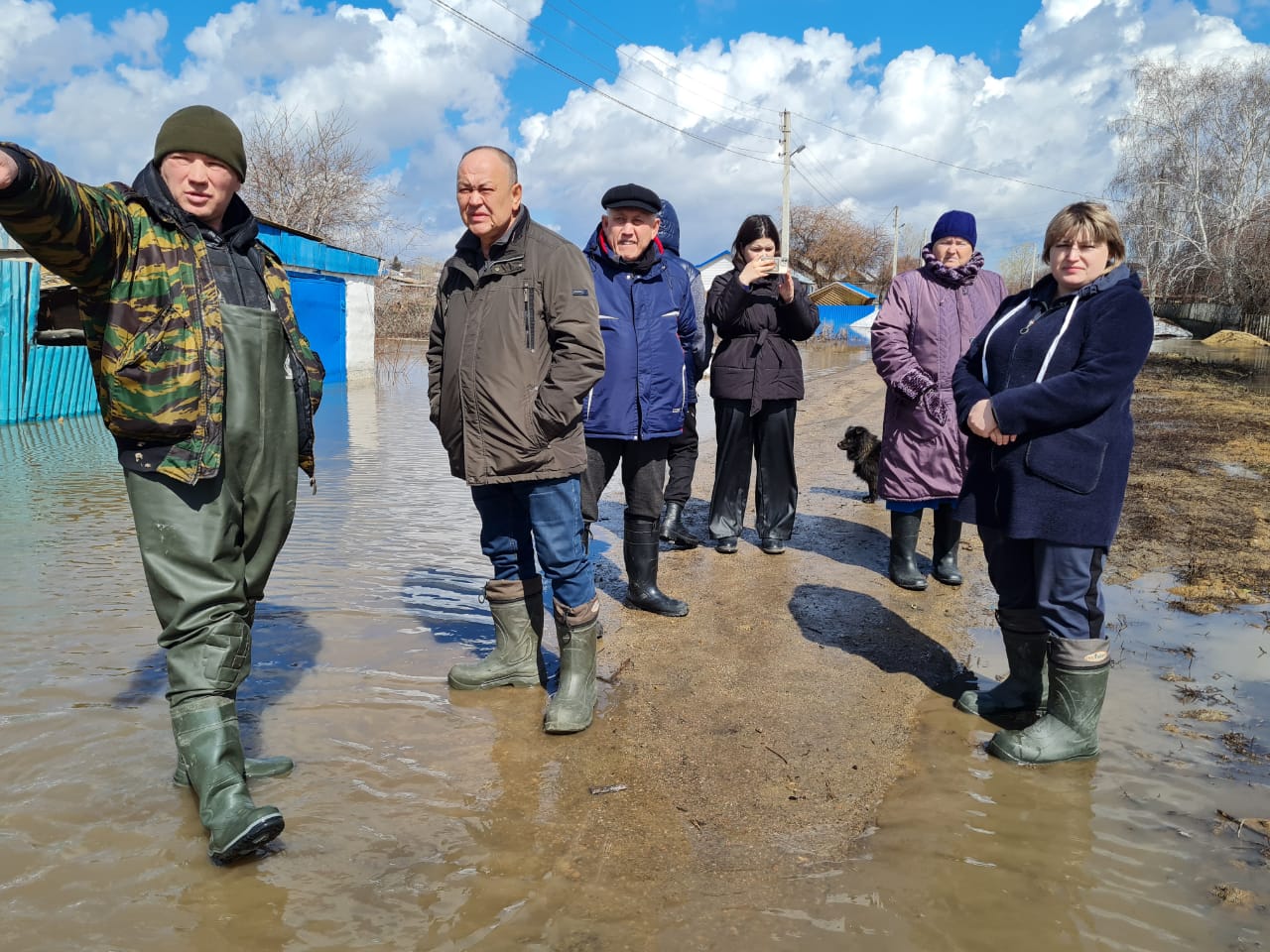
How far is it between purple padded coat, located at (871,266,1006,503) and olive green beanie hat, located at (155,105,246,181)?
12.3ft

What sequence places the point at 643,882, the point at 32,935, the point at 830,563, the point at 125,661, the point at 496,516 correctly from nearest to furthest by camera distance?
the point at 32,935
the point at 643,882
the point at 496,516
the point at 125,661
the point at 830,563

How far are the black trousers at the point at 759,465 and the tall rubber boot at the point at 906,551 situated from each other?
84cm

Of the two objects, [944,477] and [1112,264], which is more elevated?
[1112,264]

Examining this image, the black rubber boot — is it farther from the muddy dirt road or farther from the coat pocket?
the coat pocket

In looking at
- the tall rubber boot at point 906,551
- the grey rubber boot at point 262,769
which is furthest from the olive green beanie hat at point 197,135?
the tall rubber boot at point 906,551

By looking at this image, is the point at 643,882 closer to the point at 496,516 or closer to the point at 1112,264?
the point at 496,516

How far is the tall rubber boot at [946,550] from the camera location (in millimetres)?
5707

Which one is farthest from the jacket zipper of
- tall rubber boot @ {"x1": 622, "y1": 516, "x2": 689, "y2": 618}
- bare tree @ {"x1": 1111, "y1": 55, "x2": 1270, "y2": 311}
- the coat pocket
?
bare tree @ {"x1": 1111, "y1": 55, "x2": 1270, "y2": 311}

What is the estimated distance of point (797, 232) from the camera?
7462cm

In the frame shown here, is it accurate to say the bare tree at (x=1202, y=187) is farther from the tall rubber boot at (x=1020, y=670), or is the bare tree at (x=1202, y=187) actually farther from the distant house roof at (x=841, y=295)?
the tall rubber boot at (x=1020, y=670)

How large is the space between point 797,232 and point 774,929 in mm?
76457

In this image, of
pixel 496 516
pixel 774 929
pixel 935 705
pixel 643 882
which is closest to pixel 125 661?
pixel 496 516

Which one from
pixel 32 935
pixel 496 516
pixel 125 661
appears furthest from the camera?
pixel 125 661

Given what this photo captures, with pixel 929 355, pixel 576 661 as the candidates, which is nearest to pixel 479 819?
pixel 576 661
